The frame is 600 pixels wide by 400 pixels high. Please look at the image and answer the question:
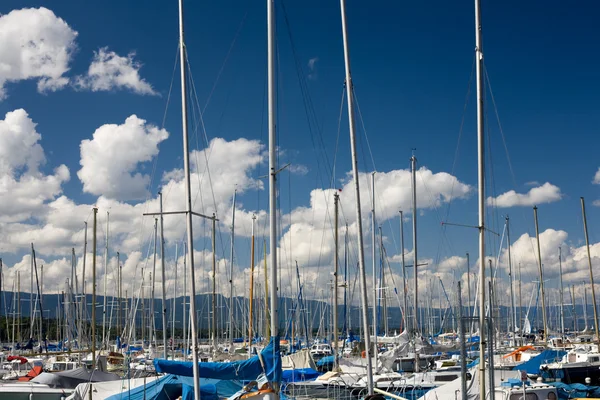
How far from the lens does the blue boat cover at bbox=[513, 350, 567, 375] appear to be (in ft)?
128

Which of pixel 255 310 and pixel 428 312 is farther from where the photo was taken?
pixel 428 312

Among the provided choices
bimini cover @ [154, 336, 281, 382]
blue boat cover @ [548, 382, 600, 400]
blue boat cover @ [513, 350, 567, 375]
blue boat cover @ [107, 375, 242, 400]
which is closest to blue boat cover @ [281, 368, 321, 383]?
blue boat cover @ [107, 375, 242, 400]

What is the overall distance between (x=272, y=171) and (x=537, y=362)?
25945 millimetres

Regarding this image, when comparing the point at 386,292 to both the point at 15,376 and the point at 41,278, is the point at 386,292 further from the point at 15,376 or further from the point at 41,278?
the point at 41,278

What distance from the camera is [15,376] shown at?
49.8m

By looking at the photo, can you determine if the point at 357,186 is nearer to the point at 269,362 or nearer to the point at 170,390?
the point at 269,362

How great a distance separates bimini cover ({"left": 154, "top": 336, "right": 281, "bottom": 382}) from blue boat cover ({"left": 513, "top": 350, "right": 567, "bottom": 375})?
72.5ft

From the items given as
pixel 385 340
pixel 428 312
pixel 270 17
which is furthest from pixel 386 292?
pixel 428 312

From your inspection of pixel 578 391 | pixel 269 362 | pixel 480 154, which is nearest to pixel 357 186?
A: pixel 480 154

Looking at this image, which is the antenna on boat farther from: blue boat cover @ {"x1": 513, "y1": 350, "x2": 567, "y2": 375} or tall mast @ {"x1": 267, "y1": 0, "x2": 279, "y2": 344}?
blue boat cover @ {"x1": 513, "y1": 350, "x2": 567, "y2": 375}

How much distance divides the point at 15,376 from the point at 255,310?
2832cm

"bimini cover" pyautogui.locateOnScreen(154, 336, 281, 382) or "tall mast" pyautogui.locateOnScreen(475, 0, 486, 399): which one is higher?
"tall mast" pyautogui.locateOnScreen(475, 0, 486, 399)

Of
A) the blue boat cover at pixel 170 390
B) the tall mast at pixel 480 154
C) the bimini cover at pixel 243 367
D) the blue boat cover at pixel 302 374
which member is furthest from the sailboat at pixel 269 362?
the blue boat cover at pixel 302 374

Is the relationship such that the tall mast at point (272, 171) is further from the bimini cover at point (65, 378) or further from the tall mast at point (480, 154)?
the bimini cover at point (65, 378)
